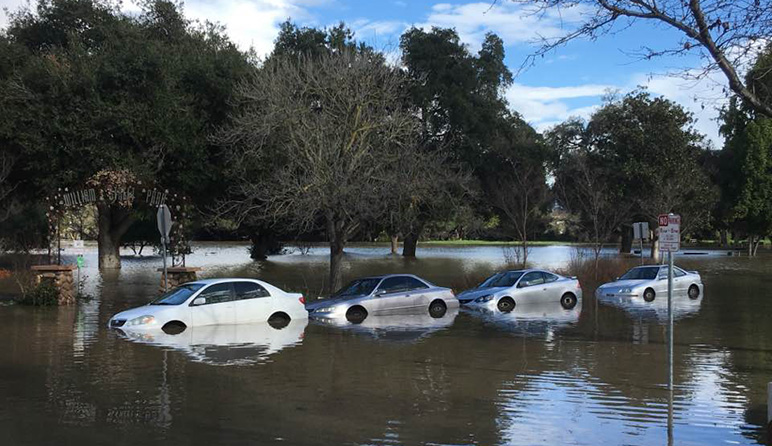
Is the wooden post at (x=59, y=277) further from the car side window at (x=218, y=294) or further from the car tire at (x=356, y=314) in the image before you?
the car tire at (x=356, y=314)

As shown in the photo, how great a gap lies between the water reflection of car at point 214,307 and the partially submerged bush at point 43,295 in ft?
19.8

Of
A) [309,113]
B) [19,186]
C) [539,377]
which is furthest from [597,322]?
[19,186]

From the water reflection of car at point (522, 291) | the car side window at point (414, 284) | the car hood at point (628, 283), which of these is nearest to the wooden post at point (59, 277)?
the car side window at point (414, 284)

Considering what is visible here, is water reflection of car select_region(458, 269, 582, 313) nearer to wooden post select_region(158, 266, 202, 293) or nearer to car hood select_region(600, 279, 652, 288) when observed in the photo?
car hood select_region(600, 279, 652, 288)

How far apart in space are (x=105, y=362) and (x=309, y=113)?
13.1 meters

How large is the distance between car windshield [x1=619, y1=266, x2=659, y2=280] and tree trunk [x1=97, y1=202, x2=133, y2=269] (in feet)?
83.1

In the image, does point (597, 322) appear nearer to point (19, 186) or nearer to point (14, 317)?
A: point (14, 317)

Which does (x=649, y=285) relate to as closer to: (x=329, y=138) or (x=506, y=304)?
(x=506, y=304)

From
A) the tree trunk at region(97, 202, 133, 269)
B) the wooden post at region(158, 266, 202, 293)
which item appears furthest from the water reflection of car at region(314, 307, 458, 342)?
the tree trunk at region(97, 202, 133, 269)

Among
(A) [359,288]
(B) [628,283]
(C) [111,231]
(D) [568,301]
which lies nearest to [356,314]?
(A) [359,288]

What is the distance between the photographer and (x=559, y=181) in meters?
54.5

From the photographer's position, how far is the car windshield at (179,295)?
53.3 feet

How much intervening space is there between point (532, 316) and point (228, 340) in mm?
8792

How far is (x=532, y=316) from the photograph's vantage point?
1939 cm
